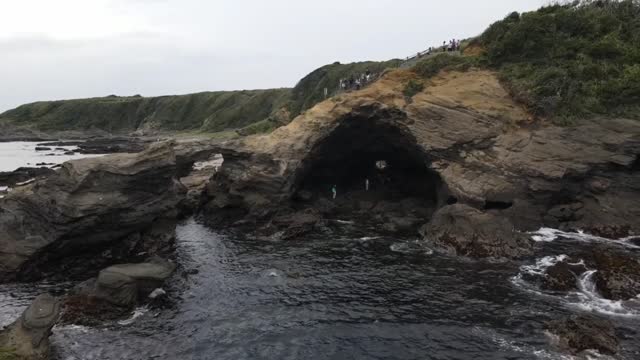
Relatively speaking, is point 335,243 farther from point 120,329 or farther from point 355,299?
point 120,329

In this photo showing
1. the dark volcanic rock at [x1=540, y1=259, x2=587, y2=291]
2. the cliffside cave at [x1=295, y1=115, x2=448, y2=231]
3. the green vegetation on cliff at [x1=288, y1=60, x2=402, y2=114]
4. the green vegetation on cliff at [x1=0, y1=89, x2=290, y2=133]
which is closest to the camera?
the dark volcanic rock at [x1=540, y1=259, x2=587, y2=291]

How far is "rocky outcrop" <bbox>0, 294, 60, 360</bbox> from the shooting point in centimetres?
2222

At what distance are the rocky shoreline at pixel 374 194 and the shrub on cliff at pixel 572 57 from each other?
1953 millimetres

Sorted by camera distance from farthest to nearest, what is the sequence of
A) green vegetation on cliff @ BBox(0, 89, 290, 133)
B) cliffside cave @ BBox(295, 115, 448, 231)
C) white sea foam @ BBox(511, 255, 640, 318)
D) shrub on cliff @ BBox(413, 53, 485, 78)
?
1. green vegetation on cliff @ BBox(0, 89, 290, 133)
2. shrub on cliff @ BBox(413, 53, 485, 78)
3. cliffside cave @ BBox(295, 115, 448, 231)
4. white sea foam @ BBox(511, 255, 640, 318)

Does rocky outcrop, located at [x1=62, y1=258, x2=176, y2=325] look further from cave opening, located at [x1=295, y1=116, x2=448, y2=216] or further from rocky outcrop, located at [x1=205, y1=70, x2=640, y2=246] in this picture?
cave opening, located at [x1=295, y1=116, x2=448, y2=216]

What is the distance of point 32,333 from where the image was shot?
23.0 meters

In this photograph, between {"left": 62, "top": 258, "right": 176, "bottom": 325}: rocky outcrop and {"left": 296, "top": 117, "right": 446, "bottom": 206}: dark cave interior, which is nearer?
{"left": 62, "top": 258, "right": 176, "bottom": 325}: rocky outcrop

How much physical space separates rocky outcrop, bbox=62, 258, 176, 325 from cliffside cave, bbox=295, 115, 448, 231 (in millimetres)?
21314

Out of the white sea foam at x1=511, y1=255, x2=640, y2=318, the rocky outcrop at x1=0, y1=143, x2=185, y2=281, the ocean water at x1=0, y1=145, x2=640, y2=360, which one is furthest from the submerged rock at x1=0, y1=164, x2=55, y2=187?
the white sea foam at x1=511, y1=255, x2=640, y2=318

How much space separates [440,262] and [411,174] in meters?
20.3

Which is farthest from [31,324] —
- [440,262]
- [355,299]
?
[440,262]

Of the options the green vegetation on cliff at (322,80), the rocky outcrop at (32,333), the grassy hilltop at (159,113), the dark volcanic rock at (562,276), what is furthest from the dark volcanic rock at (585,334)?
the grassy hilltop at (159,113)

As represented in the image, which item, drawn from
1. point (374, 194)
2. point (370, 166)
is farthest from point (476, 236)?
point (370, 166)

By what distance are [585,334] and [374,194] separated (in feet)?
98.8
